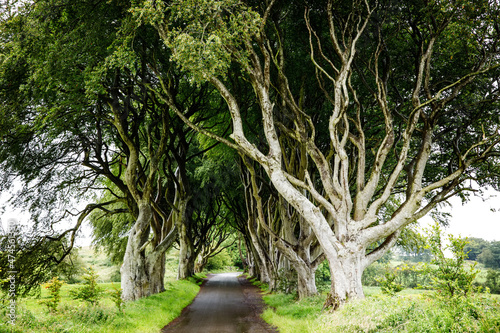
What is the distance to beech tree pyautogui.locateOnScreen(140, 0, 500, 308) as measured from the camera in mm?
8094

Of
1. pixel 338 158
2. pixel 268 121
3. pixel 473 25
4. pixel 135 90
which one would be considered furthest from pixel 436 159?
pixel 135 90

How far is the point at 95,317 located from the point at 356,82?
11.9 metres

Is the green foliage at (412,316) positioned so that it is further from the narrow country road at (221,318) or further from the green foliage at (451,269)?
the narrow country road at (221,318)

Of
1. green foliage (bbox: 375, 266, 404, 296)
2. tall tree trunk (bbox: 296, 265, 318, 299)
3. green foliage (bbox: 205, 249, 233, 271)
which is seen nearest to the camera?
green foliage (bbox: 375, 266, 404, 296)

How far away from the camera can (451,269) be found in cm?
736

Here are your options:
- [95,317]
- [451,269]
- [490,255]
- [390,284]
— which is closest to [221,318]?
[95,317]

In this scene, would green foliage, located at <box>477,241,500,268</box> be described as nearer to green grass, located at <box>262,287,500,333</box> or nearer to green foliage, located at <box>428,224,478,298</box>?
green foliage, located at <box>428,224,478,298</box>

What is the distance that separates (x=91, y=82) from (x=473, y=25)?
11362 mm

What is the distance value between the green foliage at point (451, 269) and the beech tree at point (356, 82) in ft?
3.96

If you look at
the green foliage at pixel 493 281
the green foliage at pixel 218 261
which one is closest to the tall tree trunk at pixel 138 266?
the green foliage at pixel 493 281

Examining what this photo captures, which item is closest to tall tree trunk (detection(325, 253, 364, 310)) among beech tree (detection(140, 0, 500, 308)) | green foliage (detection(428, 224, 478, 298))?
beech tree (detection(140, 0, 500, 308))

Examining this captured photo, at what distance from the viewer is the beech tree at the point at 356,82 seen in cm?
809

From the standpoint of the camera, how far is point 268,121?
934 cm

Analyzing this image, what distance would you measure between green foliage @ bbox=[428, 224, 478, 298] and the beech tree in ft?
3.96
